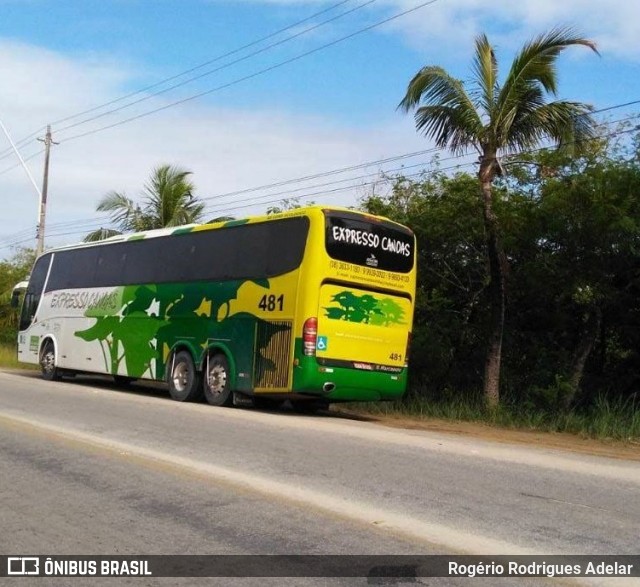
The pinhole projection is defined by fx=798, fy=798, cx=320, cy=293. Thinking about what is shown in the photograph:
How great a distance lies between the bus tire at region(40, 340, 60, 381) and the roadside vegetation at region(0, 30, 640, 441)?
32.2 ft

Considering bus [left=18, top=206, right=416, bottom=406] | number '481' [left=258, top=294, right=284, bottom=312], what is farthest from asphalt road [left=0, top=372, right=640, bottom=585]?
number '481' [left=258, top=294, right=284, bottom=312]

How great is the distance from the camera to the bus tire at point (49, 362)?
2236 centimetres

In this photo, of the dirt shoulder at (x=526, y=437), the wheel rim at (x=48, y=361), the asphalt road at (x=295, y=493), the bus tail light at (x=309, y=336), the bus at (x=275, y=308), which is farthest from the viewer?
the wheel rim at (x=48, y=361)

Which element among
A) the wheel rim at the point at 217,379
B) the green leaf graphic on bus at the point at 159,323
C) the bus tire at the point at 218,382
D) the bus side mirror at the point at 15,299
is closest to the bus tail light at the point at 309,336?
the green leaf graphic on bus at the point at 159,323

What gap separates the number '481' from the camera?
1439 centimetres

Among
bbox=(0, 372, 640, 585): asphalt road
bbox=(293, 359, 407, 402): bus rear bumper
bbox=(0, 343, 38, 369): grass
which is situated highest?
bbox=(293, 359, 407, 402): bus rear bumper

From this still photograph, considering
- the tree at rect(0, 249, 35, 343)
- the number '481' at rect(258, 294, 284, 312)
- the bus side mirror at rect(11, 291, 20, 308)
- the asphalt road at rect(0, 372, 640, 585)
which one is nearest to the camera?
the asphalt road at rect(0, 372, 640, 585)

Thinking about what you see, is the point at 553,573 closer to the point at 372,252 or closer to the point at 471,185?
the point at 372,252

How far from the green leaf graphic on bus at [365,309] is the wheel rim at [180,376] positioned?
431cm

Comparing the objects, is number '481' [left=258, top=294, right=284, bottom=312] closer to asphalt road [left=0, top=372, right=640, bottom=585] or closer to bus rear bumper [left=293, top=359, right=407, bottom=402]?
bus rear bumper [left=293, top=359, right=407, bottom=402]

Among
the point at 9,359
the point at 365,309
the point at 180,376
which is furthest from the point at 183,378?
the point at 9,359

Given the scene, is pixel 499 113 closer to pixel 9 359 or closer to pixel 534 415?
pixel 534 415

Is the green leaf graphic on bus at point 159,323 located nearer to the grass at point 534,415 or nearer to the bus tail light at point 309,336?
the bus tail light at point 309,336

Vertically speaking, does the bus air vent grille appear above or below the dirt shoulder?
above
